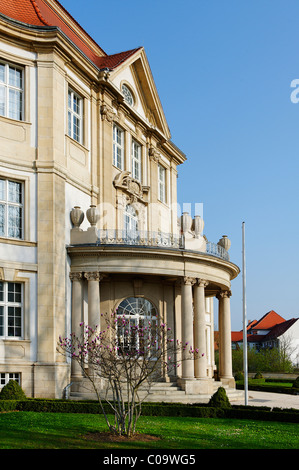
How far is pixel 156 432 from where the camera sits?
16.2 m

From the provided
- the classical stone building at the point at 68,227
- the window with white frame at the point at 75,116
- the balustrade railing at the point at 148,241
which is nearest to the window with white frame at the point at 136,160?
the classical stone building at the point at 68,227

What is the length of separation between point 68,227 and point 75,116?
17.9ft

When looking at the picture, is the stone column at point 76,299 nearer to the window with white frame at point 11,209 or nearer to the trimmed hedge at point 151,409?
the window with white frame at point 11,209

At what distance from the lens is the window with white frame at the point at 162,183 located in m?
38.6

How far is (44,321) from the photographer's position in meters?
25.0

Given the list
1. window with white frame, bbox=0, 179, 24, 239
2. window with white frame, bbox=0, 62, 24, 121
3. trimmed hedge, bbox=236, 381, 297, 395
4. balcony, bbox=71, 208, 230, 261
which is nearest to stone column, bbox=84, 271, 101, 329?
balcony, bbox=71, 208, 230, 261

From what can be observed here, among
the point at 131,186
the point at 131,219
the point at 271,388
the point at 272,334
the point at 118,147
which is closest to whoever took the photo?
the point at 118,147

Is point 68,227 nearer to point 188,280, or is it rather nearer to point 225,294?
point 188,280

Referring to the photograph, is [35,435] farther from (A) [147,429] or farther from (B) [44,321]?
(B) [44,321]

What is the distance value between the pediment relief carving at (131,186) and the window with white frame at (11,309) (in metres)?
8.75

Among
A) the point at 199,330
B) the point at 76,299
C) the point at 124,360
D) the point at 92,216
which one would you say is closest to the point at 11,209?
the point at 92,216

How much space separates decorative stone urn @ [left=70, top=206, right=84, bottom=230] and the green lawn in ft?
30.8
